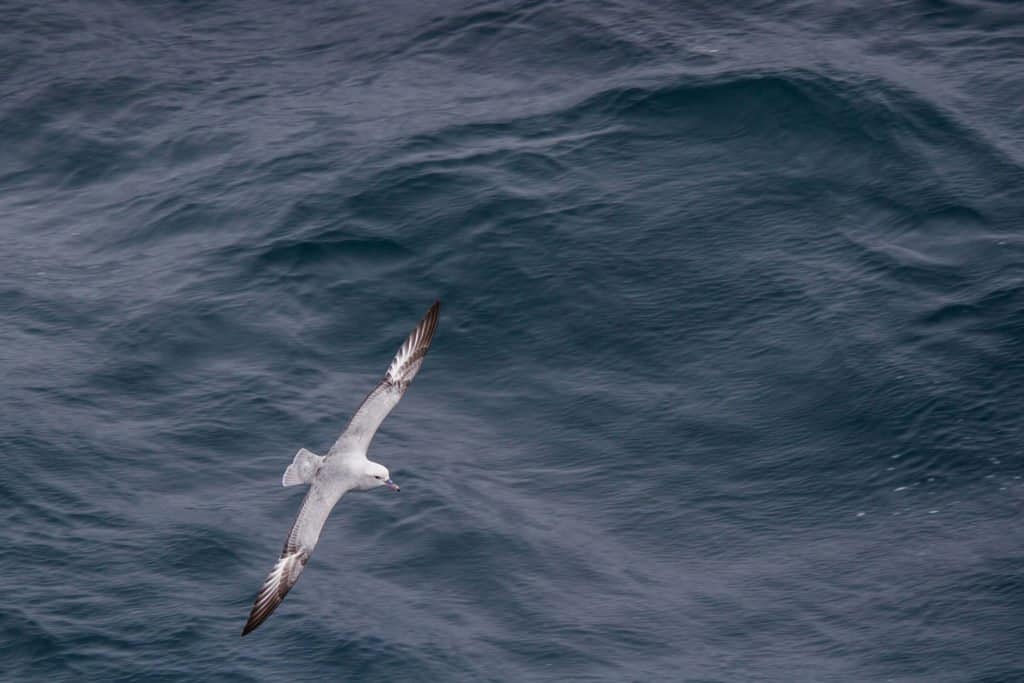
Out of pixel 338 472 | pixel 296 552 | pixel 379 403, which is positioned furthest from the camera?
pixel 379 403

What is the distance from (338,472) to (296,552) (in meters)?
1.18

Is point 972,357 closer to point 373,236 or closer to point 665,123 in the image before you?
point 665,123

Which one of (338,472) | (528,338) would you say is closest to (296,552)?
(338,472)

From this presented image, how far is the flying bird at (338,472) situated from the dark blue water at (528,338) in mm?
3711

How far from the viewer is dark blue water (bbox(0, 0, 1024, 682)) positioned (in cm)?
2505

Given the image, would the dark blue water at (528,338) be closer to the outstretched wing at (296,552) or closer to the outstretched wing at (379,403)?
the outstretched wing at (296,552)

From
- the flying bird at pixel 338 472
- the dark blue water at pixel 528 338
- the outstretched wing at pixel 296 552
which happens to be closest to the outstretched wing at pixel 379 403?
the flying bird at pixel 338 472

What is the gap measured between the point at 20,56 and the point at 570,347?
15.6 metres

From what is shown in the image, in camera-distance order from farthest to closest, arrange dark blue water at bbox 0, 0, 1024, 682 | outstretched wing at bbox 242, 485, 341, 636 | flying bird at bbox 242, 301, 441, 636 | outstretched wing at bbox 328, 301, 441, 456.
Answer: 1. dark blue water at bbox 0, 0, 1024, 682
2. outstretched wing at bbox 328, 301, 441, 456
3. flying bird at bbox 242, 301, 441, 636
4. outstretched wing at bbox 242, 485, 341, 636

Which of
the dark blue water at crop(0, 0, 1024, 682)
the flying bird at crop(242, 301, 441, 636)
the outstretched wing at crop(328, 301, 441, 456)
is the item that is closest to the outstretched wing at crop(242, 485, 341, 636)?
the flying bird at crop(242, 301, 441, 636)

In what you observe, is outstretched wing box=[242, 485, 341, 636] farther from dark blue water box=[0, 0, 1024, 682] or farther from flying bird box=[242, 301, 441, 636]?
dark blue water box=[0, 0, 1024, 682]

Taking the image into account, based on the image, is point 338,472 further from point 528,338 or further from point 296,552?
point 528,338

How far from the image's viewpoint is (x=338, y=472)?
21.7 metres

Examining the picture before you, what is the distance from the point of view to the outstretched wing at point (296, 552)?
20.9 metres
